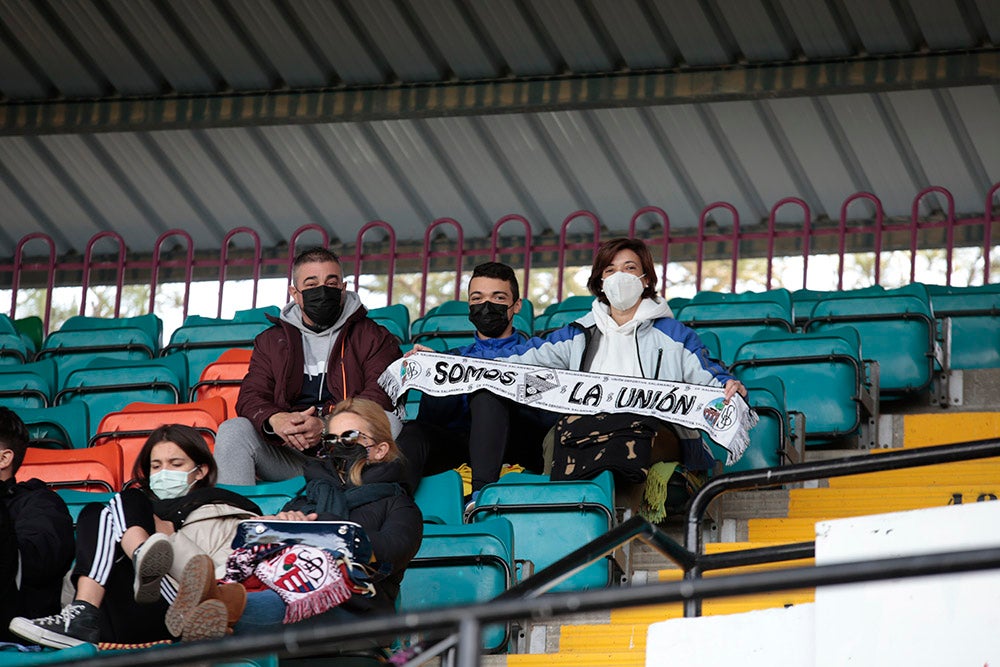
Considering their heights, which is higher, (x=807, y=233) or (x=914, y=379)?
(x=807, y=233)

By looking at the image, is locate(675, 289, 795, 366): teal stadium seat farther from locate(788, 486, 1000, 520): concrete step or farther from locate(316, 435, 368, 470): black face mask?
locate(316, 435, 368, 470): black face mask

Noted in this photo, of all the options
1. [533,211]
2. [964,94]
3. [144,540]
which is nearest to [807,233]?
[964,94]

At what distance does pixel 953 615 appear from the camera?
3730mm

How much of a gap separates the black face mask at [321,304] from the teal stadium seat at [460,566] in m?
2.01

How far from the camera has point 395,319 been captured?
9305 millimetres

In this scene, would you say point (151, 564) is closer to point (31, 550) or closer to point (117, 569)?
point (117, 569)

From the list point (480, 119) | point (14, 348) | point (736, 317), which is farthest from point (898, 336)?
point (480, 119)

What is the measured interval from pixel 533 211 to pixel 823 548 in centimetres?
943

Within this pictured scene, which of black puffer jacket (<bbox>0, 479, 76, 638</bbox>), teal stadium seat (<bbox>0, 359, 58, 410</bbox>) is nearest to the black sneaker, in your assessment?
black puffer jacket (<bbox>0, 479, 76, 638</bbox>)

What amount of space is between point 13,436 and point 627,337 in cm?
275

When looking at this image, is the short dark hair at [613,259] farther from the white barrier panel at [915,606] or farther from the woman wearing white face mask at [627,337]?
the white barrier panel at [915,606]

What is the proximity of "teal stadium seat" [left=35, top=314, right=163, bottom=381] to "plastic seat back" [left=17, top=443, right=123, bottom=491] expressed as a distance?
2.37m

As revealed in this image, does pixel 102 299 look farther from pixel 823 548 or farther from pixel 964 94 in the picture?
pixel 823 548

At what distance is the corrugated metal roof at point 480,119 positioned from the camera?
37.6 feet
